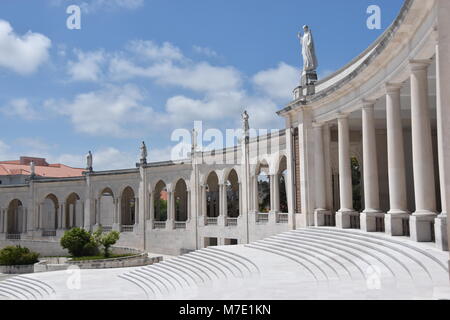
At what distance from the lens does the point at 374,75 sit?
2450 centimetres

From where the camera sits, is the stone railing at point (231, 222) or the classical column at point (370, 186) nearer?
the classical column at point (370, 186)

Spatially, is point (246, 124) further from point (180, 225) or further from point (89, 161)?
point (89, 161)

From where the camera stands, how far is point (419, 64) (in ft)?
63.8

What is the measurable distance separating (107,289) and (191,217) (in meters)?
24.6

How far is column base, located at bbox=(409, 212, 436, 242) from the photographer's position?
62.9 feet

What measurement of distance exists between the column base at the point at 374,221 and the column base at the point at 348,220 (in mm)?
3031

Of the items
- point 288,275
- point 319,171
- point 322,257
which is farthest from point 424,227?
point 319,171

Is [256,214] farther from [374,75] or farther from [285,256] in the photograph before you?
[374,75]

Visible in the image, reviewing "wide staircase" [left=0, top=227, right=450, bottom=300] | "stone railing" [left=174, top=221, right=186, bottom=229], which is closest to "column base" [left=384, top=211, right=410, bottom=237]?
"wide staircase" [left=0, top=227, right=450, bottom=300]

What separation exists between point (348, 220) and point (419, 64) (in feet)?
39.2

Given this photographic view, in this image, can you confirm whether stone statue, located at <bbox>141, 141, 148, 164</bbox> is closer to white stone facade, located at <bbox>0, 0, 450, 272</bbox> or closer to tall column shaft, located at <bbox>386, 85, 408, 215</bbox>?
white stone facade, located at <bbox>0, 0, 450, 272</bbox>

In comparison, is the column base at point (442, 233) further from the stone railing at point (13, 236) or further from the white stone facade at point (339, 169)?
the stone railing at point (13, 236)

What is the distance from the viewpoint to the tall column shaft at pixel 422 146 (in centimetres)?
1917

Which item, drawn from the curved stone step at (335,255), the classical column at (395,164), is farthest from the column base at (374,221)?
the curved stone step at (335,255)
